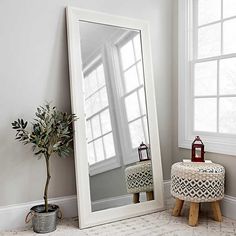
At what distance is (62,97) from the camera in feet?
9.02

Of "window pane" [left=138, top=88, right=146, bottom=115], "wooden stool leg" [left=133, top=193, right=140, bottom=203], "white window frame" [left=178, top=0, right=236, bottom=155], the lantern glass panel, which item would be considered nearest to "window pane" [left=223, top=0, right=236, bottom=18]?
"white window frame" [left=178, top=0, right=236, bottom=155]

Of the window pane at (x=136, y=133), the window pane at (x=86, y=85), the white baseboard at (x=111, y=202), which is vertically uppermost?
the window pane at (x=86, y=85)

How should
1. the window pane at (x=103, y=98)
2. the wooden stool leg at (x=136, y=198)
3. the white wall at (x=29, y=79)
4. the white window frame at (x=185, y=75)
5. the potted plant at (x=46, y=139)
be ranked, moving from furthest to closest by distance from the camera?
the white window frame at (x=185, y=75)
the wooden stool leg at (x=136, y=198)
the window pane at (x=103, y=98)
the white wall at (x=29, y=79)
the potted plant at (x=46, y=139)

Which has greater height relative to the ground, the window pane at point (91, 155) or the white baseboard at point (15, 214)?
the window pane at point (91, 155)

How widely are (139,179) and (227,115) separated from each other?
3.32ft

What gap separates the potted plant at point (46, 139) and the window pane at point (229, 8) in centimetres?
171

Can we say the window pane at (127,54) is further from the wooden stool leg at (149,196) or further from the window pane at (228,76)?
the wooden stool leg at (149,196)

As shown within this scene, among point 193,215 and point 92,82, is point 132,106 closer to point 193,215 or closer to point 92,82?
point 92,82

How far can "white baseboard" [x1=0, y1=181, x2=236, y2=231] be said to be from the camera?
253 centimetres

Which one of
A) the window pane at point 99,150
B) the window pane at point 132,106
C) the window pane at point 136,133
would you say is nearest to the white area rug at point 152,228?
the window pane at point 99,150

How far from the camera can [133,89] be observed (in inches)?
116

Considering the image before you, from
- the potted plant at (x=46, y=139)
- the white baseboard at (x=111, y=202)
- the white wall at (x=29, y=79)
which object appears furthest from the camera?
the white baseboard at (x=111, y=202)

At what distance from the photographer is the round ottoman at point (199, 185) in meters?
2.56

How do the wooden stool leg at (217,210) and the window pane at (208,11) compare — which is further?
the window pane at (208,11)
